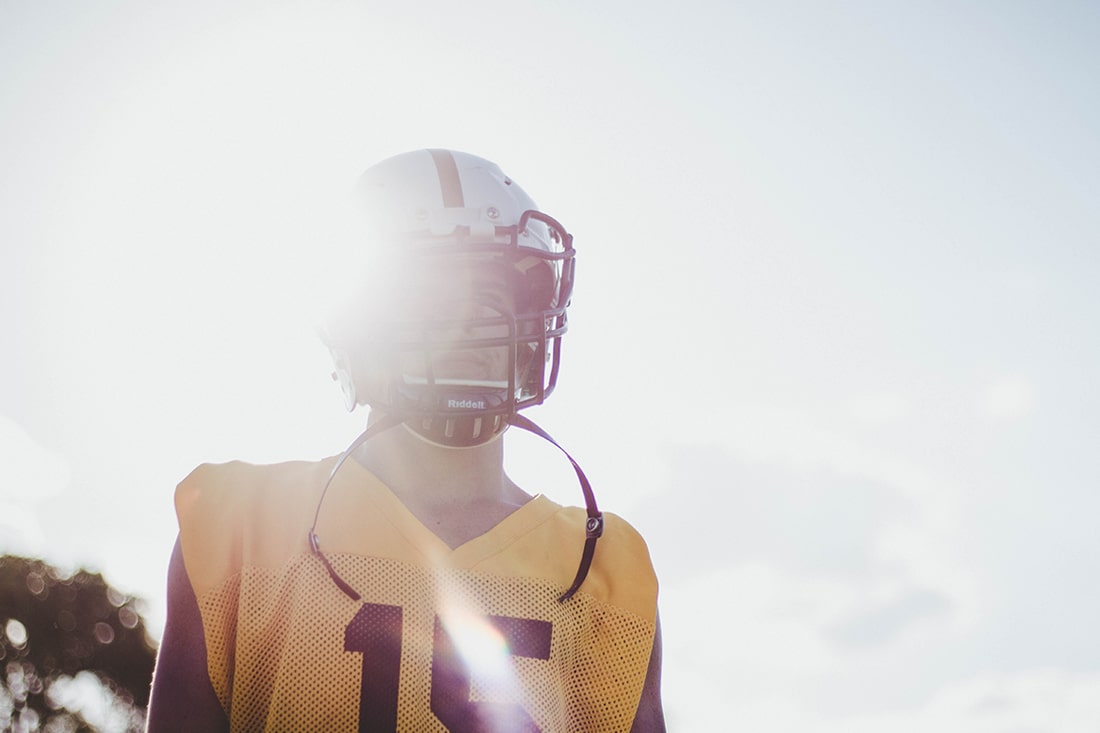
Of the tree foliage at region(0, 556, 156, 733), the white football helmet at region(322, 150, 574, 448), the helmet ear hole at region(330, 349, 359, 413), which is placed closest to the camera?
the white football helmet at region(322, 150, 574, 448)

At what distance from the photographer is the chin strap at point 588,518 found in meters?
2.90

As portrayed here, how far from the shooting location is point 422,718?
8.32 feet

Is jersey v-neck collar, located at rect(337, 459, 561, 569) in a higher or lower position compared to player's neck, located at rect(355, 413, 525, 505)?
lower

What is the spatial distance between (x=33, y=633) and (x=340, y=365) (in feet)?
65.5

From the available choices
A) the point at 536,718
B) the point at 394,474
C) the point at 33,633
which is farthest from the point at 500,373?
the point at 33,633

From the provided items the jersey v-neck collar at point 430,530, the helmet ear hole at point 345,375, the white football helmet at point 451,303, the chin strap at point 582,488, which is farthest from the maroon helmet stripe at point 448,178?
the jersey v-neck collar at point 430,530

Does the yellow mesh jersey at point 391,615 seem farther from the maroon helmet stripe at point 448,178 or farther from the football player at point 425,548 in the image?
the maroon helmet stripe at point 448,178

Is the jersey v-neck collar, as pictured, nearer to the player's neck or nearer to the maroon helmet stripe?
the player's neck

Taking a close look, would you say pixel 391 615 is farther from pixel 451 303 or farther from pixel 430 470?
pixel 451 303

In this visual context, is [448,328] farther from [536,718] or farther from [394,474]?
[536,718]

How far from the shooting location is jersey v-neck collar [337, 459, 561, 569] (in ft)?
9.21

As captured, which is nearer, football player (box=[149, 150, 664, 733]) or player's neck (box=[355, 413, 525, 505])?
football player (box=[149, 150, 664, 733])

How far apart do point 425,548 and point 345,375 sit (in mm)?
800

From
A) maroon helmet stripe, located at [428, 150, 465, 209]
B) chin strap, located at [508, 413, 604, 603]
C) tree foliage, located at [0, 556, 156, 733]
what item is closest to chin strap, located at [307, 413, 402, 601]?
chin strap, located at [508, 413, 604, 603]
